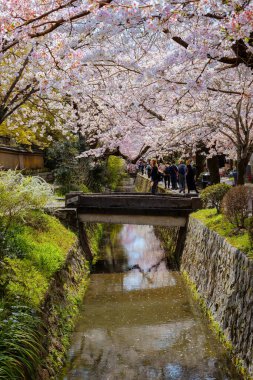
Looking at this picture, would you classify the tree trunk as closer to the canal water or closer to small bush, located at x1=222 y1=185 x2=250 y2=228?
the canal water

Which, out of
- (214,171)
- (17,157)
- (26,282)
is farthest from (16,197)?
(17,157)

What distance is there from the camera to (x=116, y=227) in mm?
30766

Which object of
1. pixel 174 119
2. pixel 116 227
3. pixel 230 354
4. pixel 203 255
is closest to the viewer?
pixel 230 354

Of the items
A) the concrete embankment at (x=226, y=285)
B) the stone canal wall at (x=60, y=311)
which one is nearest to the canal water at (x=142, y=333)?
the stone canal wall at (x=60, y=311)

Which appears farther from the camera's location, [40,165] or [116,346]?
[40,165]

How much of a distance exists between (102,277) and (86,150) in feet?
35.0

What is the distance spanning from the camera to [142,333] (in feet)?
37.5

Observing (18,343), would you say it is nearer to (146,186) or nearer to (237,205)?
(237,205)

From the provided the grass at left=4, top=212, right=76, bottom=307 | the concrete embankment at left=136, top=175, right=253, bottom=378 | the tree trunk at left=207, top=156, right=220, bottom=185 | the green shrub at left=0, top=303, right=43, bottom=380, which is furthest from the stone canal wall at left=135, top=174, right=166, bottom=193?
the green shrub at left=0, top=303, right=43, bottom=380

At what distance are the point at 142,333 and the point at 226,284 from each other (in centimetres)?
238

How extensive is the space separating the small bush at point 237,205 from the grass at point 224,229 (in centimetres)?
26

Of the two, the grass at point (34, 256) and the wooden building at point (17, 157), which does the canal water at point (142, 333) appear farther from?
the wooden building at point (17, 157)

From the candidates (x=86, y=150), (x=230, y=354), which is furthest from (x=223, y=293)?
(x=86, y=150)

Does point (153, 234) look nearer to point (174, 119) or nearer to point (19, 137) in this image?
point (19, 137)
